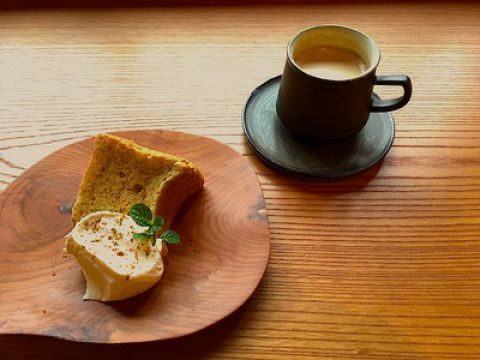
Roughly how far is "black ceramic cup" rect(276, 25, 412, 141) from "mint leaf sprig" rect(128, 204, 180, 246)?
0.32m

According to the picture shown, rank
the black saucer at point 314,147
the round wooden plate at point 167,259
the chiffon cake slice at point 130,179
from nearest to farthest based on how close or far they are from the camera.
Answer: the round wooden plate at point 167,259 < the chiffon cake slice at point 130,179 < the black saucer at point 314,147

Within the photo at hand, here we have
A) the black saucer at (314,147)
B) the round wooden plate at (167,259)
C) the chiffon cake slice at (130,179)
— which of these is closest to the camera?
the round wooden plate at (167,259)

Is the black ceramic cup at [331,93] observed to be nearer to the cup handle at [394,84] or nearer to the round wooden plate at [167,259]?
the cup handle at [394,84]

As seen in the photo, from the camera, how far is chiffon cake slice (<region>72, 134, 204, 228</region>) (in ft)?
2.57

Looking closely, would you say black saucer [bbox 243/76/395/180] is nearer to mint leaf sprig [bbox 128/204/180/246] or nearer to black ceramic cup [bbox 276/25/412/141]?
black ceramic cup [bbox 276/25/412/141]

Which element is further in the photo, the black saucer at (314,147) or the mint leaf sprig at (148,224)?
the black saucer at (314,147)

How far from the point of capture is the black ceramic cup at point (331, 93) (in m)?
0.83

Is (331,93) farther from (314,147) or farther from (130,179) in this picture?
(130,179)

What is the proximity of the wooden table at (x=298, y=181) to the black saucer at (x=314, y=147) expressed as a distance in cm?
2

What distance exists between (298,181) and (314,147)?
7 cm

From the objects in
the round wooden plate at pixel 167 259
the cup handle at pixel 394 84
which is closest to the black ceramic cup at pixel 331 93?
the cup handle at pixel 394 84

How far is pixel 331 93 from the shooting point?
0.83m

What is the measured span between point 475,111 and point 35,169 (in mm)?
844

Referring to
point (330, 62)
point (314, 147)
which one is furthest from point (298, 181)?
point (330, 62)
